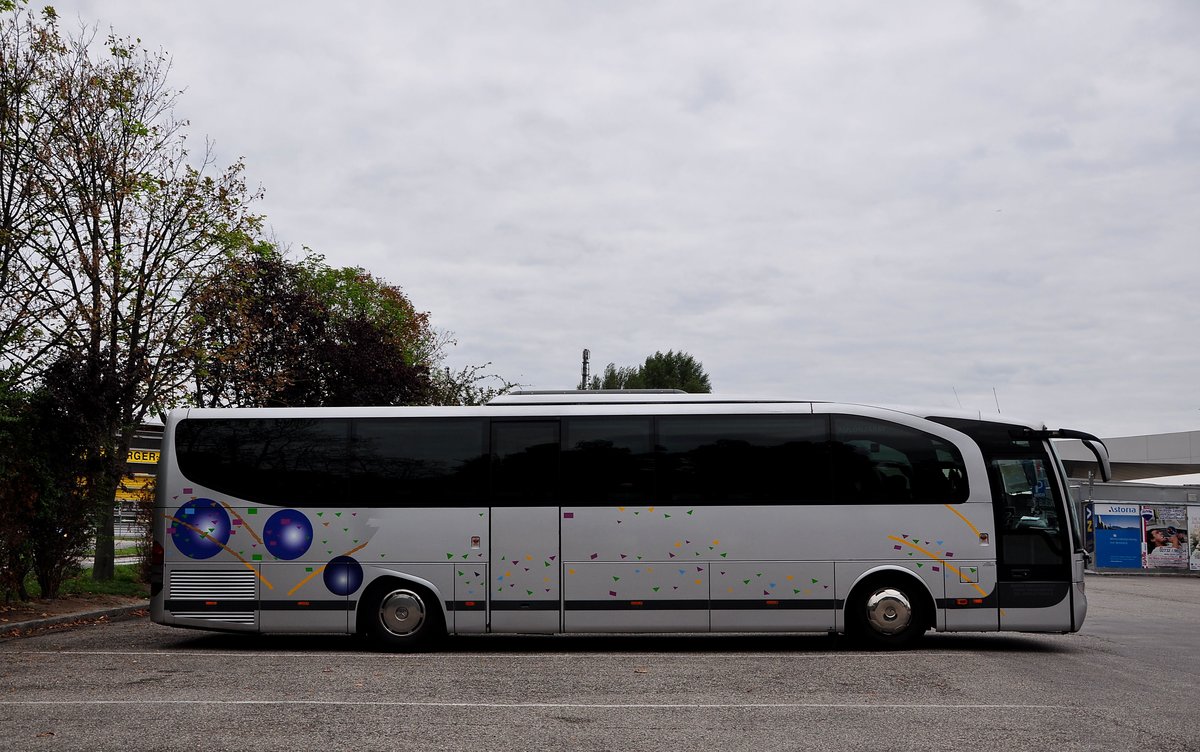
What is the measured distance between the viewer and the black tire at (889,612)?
13.1 m

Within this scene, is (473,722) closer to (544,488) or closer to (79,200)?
(544,488)

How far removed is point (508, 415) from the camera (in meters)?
13.6

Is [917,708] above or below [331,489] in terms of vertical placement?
below

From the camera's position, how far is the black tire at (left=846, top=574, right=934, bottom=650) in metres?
13.1

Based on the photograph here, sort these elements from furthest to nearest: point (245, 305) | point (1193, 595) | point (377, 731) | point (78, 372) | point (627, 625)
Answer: point (1193, 595) < point (245, 305) < point (78, 372) < point (627, 625) < point (377, 731)

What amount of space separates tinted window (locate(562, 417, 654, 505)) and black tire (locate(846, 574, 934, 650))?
2.68 metres

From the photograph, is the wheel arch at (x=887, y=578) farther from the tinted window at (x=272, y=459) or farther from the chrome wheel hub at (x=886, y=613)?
the tinted window at (x=272, y=459)

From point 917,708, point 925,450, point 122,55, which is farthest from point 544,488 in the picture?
point 122,55

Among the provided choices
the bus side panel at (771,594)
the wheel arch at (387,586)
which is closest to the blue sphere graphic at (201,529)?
the wheel arch at (387,586)

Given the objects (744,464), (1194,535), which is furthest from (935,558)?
(1194,535)

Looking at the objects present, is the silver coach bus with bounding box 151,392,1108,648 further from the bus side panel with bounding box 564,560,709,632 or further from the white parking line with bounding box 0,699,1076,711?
the white parking line with bounding box 0,699,1076,711

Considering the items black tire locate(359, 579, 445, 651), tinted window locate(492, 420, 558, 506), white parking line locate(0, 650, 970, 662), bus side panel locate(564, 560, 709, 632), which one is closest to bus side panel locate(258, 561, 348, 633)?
black tire locate(359, 579, 445, 651)

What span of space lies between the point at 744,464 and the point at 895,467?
1.73 meters

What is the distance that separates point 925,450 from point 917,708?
4.86 metres
